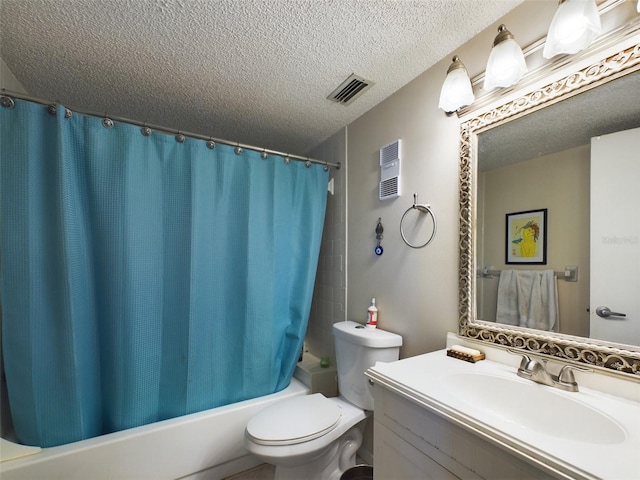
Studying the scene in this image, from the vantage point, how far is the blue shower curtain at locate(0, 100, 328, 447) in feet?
3.76

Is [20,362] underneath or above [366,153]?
underneath

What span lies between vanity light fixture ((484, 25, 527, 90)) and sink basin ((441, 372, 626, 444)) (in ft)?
3.19

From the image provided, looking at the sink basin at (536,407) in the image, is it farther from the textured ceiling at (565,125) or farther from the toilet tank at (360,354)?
the textured ceiling at (565,125)

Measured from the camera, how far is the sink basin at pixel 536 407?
0.67 m

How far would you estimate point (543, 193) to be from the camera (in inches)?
36.0

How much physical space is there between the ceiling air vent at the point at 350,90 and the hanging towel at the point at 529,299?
110cm

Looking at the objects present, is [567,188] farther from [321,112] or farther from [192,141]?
[192,141]

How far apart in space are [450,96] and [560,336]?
0.91 meters

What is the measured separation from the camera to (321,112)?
5.57 feet

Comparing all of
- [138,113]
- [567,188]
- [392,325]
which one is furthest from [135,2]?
[392,325]

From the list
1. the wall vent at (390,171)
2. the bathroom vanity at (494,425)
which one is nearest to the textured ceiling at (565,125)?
the wall vent at (390,171)

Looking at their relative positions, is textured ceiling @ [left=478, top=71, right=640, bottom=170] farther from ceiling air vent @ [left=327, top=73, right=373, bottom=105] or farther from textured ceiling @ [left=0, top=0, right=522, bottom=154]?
ceiling air vent @ [left=327, top=73, right=373, bottom=105]

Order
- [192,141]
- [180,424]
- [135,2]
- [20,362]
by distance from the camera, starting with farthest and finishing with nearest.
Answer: [192,141], [180,424], [20,362], [135,2]

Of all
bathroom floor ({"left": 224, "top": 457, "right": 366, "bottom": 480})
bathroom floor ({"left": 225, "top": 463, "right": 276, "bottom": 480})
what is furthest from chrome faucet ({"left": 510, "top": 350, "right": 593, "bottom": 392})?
bathroom floor ({"left": 225, "top": 463, "right": 276, "bottom": 480})
